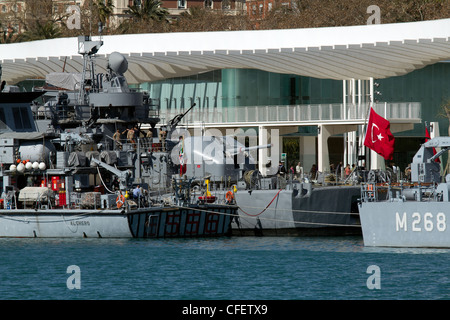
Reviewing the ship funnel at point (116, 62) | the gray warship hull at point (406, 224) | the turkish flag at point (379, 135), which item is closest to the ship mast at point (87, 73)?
the ship funnel at point (116, 62)

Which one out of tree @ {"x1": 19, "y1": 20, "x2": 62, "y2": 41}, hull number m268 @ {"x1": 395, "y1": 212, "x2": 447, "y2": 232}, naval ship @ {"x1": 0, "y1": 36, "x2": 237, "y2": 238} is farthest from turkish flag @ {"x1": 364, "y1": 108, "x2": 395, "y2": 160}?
tree @ {"x1": 19, "y1": 20, "x2": 62, "y2": 41}

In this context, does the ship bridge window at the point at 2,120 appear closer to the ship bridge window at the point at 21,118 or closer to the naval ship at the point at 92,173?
the naval ship at the point at 92,173

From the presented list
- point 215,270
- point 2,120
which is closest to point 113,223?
point 2,120

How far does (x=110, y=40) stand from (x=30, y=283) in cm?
3531

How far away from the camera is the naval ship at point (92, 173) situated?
4009 cm

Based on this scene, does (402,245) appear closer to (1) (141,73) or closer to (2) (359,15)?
(1) (141,73)

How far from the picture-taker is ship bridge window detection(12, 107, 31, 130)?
44.0m

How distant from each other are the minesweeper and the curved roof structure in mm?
19853

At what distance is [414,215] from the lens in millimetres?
33844

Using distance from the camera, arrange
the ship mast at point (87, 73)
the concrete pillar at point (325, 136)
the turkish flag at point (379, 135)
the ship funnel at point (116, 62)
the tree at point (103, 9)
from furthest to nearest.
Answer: the tree at point (103, 9)
the concrete pillar at point (325, 136)
the ship funnel at point (116, 62)
the ship mast at point (87, 73)
the turkish flag at point (379, 135)

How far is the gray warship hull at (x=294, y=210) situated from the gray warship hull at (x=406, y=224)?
24.1ft

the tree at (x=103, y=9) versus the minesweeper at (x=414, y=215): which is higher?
the tree at (x=103, y=9)

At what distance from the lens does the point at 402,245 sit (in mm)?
34438

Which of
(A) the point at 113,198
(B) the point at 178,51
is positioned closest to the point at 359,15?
(B) the point at 178,51
